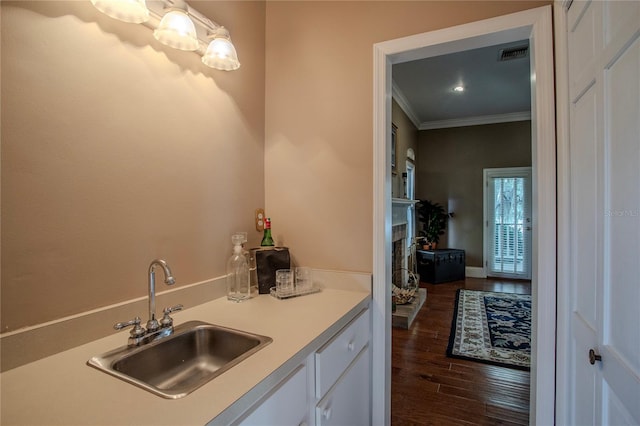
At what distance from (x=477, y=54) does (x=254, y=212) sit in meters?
3.11

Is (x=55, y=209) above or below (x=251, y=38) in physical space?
below

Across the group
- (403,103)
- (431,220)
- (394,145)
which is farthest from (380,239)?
(431,220)

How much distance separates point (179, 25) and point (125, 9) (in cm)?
19

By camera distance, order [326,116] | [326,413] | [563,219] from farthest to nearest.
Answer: [326,116] → [563,219] → [326,413]

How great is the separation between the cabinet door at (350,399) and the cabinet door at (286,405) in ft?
0.41

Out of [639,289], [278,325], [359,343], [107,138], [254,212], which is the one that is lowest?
[359,343]

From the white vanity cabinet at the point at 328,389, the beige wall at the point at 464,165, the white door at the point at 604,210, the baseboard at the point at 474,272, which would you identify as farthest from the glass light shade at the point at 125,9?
the baseboard at the point at 474,272

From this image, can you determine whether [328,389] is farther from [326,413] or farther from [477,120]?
[477,120]

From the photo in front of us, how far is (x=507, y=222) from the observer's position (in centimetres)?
568

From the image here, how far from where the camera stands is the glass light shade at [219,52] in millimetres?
1316

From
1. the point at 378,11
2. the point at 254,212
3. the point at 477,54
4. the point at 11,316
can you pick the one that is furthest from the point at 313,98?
the point at 477,54

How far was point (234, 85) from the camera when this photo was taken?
159cm

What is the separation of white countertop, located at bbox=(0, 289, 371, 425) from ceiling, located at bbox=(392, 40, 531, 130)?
3247 millimetres

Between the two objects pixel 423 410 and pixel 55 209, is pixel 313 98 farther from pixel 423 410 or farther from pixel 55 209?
pixel 423 410
